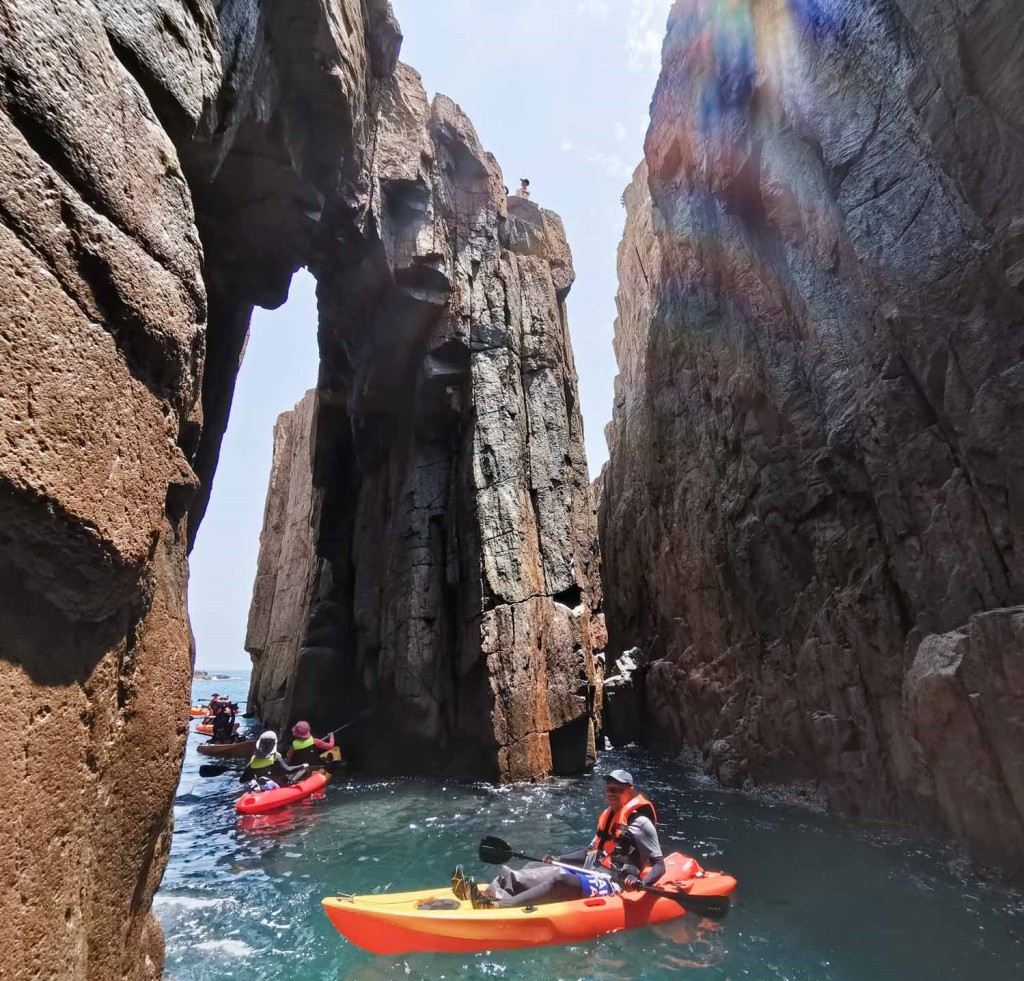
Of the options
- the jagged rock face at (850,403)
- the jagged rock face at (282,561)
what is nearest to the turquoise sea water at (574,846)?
the jagged rock face at (850,403)

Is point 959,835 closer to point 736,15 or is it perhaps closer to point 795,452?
point 795,452

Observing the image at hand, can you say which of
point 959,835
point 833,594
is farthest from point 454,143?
point 959,835

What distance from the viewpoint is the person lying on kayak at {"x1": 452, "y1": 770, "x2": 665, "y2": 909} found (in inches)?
251

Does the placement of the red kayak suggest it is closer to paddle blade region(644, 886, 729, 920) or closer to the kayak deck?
the kayak deck

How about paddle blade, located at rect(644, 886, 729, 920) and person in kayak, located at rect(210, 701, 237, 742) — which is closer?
paddle blade, located at rect(644, 886, 729, 920)

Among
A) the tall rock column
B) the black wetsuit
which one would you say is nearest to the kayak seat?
the black wetsuit

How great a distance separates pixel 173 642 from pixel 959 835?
905 cm

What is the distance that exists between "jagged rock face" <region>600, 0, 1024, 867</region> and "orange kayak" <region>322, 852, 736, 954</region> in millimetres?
4138

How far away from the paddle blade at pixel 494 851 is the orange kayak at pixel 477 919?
2.66 feet

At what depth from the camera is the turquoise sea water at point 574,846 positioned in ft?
18.3

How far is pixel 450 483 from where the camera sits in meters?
16.2

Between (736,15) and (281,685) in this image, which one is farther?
(281,685)

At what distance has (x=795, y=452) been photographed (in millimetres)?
12016

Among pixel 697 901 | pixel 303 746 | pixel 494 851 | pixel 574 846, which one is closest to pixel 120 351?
pixel 494 851
